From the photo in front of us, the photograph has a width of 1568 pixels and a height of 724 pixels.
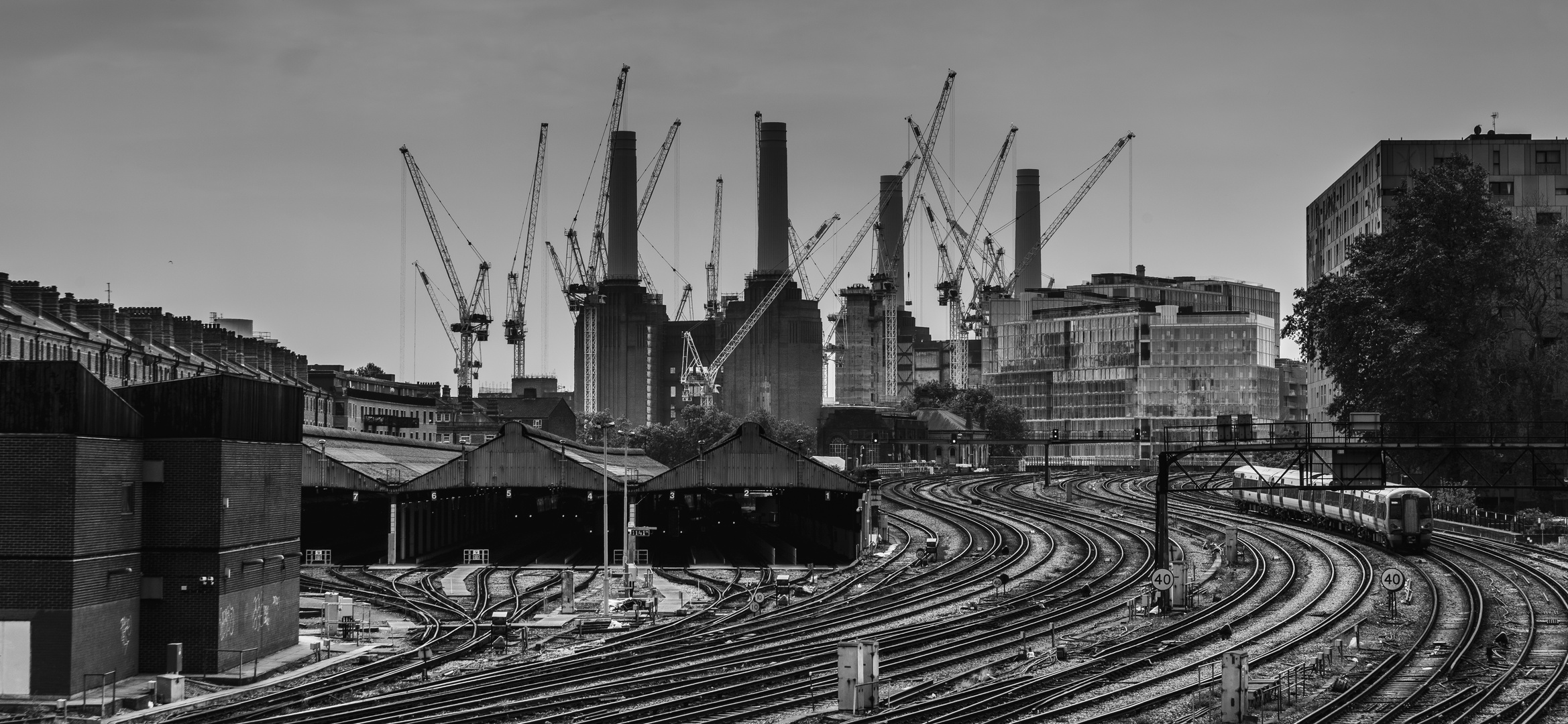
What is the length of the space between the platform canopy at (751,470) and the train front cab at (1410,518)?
2340 centimetres

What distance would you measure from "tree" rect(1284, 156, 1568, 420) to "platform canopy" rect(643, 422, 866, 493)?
30.8 metres

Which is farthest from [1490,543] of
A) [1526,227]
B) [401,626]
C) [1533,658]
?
[401,626]

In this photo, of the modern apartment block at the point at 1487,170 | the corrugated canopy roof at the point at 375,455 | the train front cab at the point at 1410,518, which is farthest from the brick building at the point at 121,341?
the modern apartment block at the point at 1487,170

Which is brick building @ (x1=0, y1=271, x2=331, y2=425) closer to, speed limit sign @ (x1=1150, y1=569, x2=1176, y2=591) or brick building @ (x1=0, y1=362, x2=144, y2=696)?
brick building @ (x1=0, y1=362, x2=144, y2=696)

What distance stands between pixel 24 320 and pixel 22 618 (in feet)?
165

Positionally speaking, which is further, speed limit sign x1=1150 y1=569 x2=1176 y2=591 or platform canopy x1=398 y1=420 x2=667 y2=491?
platform canopy x1=398 y1=420 x2=667 y2=491

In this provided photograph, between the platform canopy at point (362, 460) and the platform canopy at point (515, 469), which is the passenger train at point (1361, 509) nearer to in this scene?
the platform canopy at point (515, 469)

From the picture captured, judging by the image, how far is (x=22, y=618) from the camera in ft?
132

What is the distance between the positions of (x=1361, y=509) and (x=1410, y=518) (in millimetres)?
6377

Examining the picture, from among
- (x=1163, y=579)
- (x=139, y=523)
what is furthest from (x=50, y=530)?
(x=1163, y=579)

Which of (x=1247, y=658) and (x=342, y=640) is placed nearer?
(x=1247, y=658)

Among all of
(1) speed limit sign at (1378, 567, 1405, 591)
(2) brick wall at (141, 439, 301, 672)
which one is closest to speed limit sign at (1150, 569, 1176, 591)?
(1) speed limit sign at (1378, 567, 1405, 591)

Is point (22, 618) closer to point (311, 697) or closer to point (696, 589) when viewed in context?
point (311, 697)

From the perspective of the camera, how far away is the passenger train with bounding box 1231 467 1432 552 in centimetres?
7331
